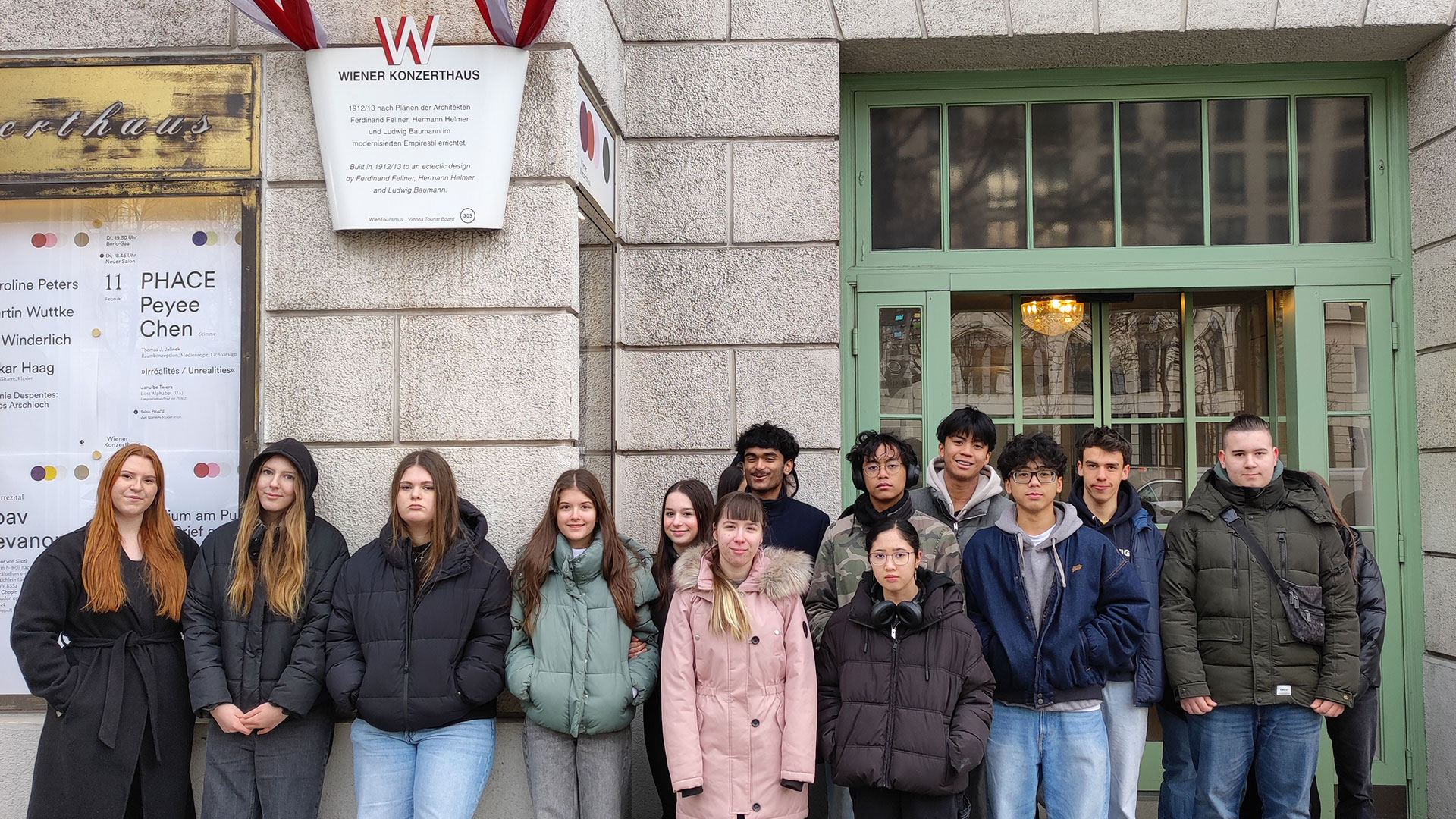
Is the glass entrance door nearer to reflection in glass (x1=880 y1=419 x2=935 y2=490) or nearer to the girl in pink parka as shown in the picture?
reflection in glass (x1=880 y1=419 x2=935 y2=490)

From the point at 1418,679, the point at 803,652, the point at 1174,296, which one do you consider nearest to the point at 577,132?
the point at 803,652

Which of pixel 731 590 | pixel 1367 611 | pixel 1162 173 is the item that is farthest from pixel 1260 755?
pixel 1162 173

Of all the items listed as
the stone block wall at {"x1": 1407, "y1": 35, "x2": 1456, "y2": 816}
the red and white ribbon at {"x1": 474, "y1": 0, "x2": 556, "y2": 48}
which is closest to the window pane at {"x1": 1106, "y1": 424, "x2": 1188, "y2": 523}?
the stone block wall at {"x1": 1407, "y1": 35, "x2": 1456, "y2": 816}

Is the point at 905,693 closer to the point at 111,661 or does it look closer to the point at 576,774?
the point at 576,774

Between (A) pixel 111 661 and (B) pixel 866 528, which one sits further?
(B) pixel 866 528

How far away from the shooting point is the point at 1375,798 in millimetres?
5449

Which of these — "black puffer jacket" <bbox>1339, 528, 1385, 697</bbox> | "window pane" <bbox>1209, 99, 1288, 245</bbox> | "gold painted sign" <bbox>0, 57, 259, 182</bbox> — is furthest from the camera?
"window pane" <bbox>1209, 99, 1288, 245</bbox>

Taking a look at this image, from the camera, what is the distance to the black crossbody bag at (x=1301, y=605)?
402cm

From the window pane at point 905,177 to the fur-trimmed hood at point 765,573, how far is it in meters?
2.68

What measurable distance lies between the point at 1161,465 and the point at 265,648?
496 cm

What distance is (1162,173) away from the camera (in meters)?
5.84

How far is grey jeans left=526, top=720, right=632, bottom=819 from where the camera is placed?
12.6ft

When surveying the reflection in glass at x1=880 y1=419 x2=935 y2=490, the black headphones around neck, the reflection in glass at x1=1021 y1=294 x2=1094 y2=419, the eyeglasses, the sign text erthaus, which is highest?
the sign text erthaus

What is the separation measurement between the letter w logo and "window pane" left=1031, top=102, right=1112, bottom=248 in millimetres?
3490
